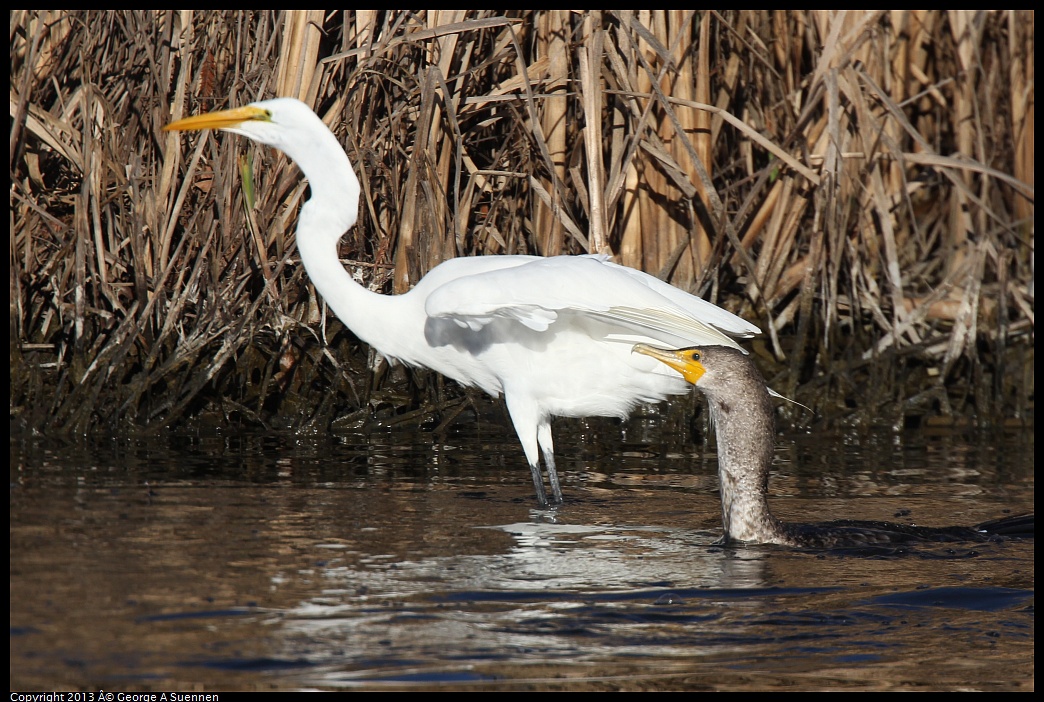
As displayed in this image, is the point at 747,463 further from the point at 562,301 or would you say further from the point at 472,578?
the point at 472,578

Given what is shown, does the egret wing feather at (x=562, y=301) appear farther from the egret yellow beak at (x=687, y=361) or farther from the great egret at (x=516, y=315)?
the egret yellow beak at (x=687, y=361)

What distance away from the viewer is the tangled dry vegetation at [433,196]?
259 inches

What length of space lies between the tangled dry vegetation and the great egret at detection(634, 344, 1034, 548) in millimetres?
1796

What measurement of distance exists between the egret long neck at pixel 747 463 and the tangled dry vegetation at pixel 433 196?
187 centimetres

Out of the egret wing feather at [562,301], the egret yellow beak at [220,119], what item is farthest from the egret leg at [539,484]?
the egret yellow beak at [220,119]

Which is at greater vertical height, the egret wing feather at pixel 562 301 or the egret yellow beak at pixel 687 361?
the egret wing feather at pixel 562 301

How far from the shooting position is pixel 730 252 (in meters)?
7.53

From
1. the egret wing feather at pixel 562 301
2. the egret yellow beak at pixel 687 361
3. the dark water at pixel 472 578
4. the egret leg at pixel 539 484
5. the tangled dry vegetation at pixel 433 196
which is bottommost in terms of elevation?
the dark water at pixel 472 578

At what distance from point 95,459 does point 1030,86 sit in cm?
616

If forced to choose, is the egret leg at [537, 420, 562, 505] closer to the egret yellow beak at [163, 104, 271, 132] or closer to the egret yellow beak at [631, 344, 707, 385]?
the egret yellow beak at [631, 344, 707, 385]

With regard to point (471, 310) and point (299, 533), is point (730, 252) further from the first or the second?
point (299, 533)

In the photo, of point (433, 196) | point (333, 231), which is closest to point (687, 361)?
point (333, 231)

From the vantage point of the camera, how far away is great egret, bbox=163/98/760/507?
199 inches
